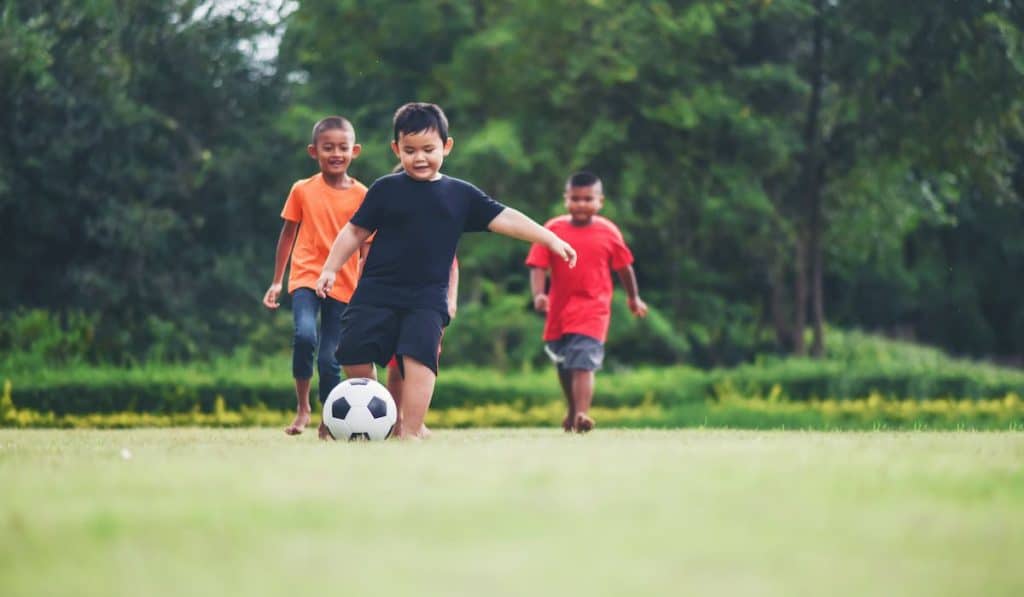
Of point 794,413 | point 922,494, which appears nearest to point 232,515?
point 922,494

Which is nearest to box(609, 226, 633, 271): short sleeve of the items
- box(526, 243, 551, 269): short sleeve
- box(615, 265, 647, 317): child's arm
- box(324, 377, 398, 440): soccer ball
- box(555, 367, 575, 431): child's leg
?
box(615, 265, 647, 317): child's arm

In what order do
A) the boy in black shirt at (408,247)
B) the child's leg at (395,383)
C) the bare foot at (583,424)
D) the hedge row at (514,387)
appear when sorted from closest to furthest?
1. the boy in black shirt at (408,247)
2. the child's leg at (395,383)
3. the bare foot at (583,424)
4. the hedge row at (514,387)

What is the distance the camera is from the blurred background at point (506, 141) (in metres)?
18.0

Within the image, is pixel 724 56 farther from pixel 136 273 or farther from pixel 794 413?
pixel 136 273

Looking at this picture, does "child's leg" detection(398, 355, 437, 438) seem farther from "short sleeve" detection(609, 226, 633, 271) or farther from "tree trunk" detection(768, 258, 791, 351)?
"tree trunk" detection(768, 258, 791, 351)

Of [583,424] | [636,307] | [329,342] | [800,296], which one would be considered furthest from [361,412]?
[800,296]

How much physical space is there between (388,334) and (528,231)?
999mm

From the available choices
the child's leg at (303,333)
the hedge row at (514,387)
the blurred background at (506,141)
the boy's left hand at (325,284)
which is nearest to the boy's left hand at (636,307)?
the child's leg at (303,333)

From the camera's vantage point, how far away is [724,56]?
19.4m

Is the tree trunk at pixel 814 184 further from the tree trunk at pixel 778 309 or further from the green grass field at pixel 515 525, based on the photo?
the green grass field at pixel 515 525

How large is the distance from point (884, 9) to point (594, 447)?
12712 mm

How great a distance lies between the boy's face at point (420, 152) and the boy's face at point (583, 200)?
2536mm

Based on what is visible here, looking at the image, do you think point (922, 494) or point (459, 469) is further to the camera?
point (459, 469)

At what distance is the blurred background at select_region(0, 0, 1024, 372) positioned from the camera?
59.0 ft
